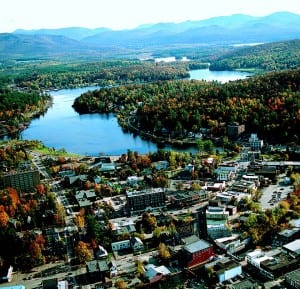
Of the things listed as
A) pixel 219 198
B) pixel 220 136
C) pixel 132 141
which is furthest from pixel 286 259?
pixel 132 141

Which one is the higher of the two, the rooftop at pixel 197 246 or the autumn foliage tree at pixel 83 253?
the rooftop at pixel 197 246

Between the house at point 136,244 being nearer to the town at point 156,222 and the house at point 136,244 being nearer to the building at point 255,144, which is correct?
the town at point 156,222

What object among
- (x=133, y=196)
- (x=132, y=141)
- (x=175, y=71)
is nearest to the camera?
(x=133, y=196)

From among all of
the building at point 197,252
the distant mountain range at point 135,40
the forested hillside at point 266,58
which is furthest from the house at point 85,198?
the distant mountain range at point 135,40

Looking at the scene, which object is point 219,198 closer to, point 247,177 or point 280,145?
point 247,177

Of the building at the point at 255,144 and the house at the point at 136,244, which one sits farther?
the building at the point at 255,144

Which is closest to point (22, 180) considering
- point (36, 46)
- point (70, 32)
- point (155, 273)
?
point (155, 273)

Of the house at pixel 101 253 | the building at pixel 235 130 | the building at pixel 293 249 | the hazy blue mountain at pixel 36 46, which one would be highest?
the hazy blue mountain at pixel 36 46

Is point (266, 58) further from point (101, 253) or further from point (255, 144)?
point (101, 253)
